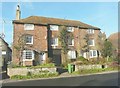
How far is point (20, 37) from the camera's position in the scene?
121 ft

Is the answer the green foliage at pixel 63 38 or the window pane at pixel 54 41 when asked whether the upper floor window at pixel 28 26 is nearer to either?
the window pane at pixel 54 41

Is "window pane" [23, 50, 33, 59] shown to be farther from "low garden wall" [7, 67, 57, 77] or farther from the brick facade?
"low garden wall" [7, 67, 57, 77]

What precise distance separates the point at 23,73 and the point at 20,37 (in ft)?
41.7

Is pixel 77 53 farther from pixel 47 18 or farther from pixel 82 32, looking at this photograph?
pixel 47 18

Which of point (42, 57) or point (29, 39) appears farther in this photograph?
point (42, 57)

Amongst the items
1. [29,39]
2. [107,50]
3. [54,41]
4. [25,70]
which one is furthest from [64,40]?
[25,70]

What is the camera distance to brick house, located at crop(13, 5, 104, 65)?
37438 mm

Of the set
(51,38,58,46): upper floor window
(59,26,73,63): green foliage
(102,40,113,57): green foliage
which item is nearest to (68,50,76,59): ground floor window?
(59,26,73,63): green foliage

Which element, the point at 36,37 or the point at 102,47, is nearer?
the point at 36,37

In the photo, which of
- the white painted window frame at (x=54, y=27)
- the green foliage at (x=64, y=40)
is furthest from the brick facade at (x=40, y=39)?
the green foliage at (x=64, y=40)

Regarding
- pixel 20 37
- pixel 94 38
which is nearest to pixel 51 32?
pixel 20 37

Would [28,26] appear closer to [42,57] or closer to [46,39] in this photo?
[46,39]

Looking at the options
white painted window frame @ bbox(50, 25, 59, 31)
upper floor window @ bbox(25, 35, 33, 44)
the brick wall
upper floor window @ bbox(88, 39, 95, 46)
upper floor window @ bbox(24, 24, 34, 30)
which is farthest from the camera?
upper floor window @ bbox(88, 39, 95, 46)

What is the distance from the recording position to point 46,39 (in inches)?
1544
